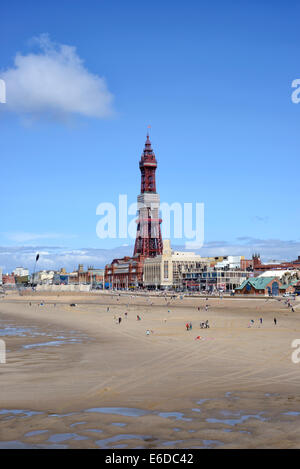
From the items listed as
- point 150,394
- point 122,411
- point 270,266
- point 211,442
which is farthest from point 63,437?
point 270,266

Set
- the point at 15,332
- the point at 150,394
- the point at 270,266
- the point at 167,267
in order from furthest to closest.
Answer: the point at 167,267 → the point at 270,266 → the point at 15,332 → the point at 150,394

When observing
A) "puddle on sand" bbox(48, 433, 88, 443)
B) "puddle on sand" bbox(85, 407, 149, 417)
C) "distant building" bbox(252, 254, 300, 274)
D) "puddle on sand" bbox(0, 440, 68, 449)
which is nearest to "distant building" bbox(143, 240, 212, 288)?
"distant building" bbox(252, 254, 300, 274)

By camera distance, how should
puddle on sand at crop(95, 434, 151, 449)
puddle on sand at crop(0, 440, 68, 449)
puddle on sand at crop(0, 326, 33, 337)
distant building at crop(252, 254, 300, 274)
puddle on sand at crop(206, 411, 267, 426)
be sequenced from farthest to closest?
distant building at crop(252, 254, 300, 274) → puddle on sand at crop(0, 326, 33, 337) → puddle on sand at crop(206, 411, 267, 426) → puddle on sand at crop(95, 434, 151, 449) → puddle on sand at crop(0, 440, 68, 449)

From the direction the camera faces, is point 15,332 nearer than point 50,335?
No

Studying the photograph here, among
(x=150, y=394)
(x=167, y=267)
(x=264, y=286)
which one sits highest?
(x=167, y=267)

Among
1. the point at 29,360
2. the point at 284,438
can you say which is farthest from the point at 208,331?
the point at 284,438

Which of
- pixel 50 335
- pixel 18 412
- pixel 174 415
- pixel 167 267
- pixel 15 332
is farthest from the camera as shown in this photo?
pixel 167 267

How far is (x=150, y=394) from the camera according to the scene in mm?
17531

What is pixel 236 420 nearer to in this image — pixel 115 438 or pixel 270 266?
pixel 115 438

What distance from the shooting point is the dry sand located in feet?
41.5

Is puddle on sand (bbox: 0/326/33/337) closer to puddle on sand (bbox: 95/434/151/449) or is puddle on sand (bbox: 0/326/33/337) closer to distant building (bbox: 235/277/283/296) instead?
puddle on sand (bbox: 95/434/151/449)

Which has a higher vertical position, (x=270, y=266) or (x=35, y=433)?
(x=270, y=266)

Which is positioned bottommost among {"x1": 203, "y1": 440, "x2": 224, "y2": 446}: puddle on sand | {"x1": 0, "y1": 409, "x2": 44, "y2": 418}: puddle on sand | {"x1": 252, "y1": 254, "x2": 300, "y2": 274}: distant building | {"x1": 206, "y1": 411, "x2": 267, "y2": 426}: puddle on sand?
{"x1": 206, "y1": 411, "x2": 267, "y2": 426}: puddle on sand

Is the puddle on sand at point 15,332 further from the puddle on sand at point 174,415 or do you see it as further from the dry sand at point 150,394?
the puddle on sand at point 174,415
